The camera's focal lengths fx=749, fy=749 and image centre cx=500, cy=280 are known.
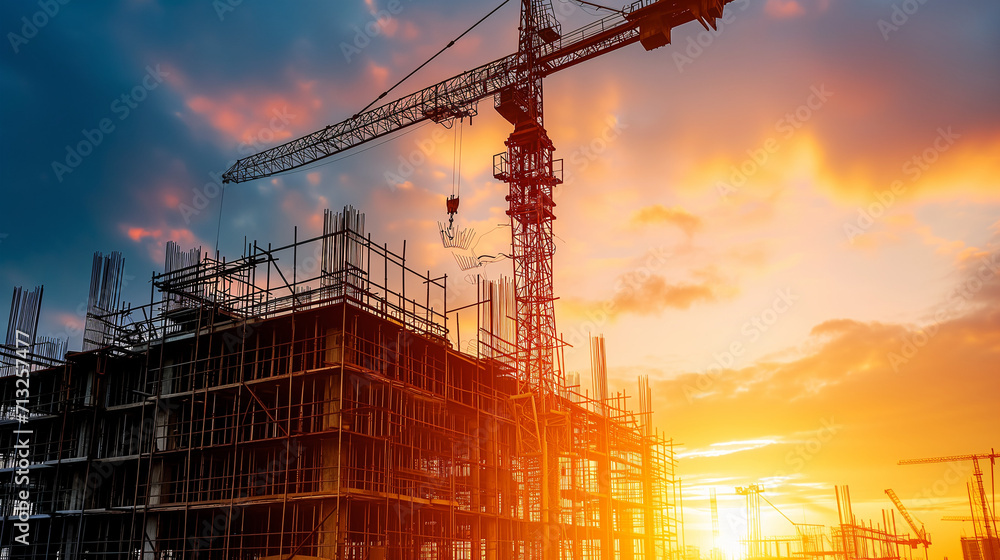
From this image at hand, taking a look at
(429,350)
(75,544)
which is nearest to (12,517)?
(75,544)

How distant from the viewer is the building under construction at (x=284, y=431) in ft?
95.4

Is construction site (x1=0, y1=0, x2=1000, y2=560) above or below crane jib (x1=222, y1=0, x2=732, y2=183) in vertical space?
below

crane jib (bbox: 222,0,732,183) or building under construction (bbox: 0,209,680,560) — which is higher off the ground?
crane jib (bbox: 222,0,732,183)

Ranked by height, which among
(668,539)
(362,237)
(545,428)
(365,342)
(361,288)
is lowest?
(668,539)

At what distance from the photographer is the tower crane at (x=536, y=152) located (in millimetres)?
40125

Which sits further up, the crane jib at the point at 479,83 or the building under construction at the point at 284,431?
the crane jib at the point at 479,83

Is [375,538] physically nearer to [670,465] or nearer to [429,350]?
[429,350]

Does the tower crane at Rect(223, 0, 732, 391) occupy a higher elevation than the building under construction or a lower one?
higher

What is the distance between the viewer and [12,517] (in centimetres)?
3656

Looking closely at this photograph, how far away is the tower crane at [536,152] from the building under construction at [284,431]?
39cm

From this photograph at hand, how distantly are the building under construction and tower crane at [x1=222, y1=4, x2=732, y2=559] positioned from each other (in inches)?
15.4

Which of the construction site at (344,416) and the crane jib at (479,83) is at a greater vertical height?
the crane jib at (479,83)

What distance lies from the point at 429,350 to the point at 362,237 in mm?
6930

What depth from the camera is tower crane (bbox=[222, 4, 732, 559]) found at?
40125 millimetres
